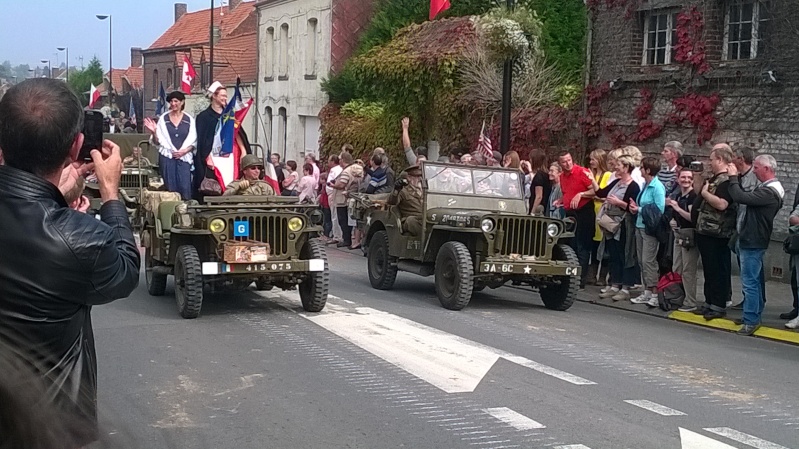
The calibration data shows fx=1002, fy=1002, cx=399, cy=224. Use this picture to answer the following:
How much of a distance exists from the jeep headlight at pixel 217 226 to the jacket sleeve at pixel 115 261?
21.7ft

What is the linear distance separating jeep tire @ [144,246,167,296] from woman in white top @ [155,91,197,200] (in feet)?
2.74

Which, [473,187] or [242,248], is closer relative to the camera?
[242,248]

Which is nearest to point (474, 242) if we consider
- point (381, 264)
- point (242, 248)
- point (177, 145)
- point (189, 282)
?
point (381, 264)

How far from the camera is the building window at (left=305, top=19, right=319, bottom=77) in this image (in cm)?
3575

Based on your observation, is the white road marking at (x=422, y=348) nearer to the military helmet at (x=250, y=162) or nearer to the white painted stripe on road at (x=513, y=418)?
the white painted stripe on road at (x=513, y=418)

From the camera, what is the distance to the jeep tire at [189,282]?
980 cm

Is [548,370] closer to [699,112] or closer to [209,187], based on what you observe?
[209,187]

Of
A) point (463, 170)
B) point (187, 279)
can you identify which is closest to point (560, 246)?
point (463, 170)

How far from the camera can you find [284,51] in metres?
38.5

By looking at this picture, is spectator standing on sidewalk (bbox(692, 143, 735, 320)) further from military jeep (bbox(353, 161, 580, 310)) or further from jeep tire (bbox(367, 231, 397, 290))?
jeep tire (bbox(367, 231, 397, 290))

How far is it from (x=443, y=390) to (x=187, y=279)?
3.61m

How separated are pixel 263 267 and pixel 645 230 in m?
4.81

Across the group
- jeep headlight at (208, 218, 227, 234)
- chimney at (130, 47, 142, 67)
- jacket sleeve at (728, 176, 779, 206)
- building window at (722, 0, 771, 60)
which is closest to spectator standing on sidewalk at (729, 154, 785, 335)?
jacket sleeve at (728, 176, 779, 206)

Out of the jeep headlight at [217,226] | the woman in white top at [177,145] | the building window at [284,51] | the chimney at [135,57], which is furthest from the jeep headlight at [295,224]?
the chimney at [135,57]
